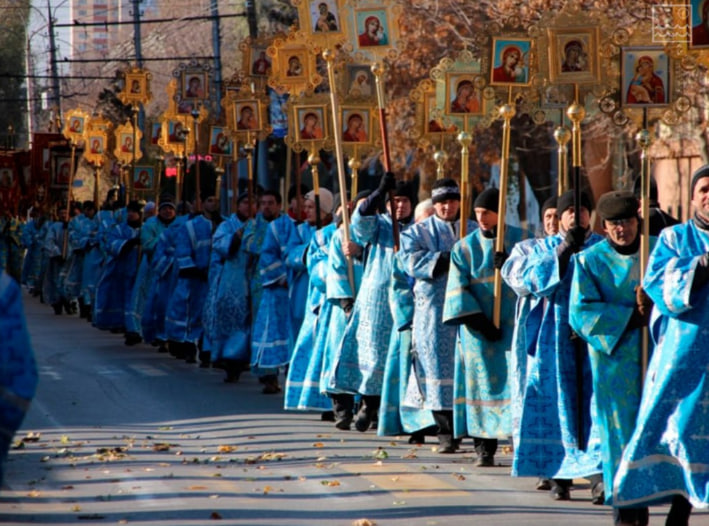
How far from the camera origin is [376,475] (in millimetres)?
9461

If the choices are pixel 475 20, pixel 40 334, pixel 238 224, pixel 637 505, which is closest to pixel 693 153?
pixel 475 20

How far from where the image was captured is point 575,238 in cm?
886

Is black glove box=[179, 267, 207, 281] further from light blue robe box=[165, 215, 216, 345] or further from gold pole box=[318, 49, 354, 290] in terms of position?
gold pole box=[318, 49, 354, 290]

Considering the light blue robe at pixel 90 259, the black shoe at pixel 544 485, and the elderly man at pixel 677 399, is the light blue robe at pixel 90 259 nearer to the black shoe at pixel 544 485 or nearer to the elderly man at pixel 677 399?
the black shoe at pixel 544 485

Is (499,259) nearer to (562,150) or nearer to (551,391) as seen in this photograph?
(562,150)

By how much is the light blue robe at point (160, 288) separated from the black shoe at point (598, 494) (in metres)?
11.7

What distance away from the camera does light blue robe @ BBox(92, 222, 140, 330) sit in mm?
23234

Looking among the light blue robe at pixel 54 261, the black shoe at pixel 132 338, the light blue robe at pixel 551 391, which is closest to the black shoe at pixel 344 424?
the light blue robe at pixel 551 391

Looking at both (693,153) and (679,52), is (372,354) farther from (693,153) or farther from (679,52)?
(693,153)

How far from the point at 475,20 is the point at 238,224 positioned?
10139 millimetres

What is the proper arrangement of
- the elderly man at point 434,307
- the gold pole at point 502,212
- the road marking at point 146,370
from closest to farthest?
1. the gold pole at point 502,212
2. the elderly man at point 434,307
3. the road marking at point 146,370

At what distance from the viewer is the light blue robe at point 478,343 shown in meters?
10.2

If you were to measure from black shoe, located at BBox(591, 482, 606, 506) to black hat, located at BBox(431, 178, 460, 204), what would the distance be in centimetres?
287

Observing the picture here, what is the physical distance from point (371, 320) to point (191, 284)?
7376mm
